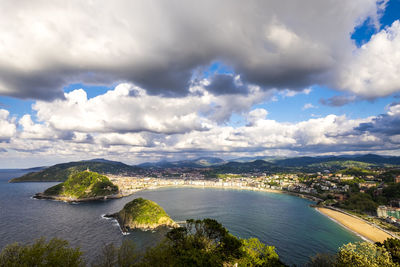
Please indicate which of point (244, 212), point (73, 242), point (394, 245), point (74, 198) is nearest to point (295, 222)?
point (244, 212)

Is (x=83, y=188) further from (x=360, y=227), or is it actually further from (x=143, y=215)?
(x=360, y=227)

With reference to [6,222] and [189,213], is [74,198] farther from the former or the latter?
[189,213]

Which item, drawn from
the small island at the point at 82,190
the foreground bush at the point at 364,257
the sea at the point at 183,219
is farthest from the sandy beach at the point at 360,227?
the small island at the point at 82,190

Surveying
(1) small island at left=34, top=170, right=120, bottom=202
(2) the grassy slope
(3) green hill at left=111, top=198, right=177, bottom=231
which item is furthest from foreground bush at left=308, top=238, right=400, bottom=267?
(1) small island at left=34, top=170, right=120, bottom=202

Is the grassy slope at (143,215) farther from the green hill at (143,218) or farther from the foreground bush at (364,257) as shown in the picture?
the foreground bush at (364,257)

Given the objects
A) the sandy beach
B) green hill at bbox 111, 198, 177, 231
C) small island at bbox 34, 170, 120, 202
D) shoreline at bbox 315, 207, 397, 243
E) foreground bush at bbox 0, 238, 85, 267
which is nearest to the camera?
foreground bush at bbox 0, 238, 85, 267

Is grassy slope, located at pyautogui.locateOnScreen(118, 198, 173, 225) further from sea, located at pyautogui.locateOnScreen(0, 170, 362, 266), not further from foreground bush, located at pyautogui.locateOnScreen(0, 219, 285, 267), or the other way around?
foreground bush, located at pyautogui.locateOnScreen(0, 219, 285, 267)

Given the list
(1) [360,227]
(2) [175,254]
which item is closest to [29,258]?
(2) [175,254]
